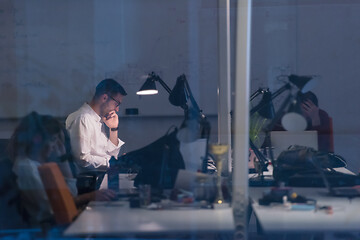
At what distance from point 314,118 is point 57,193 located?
1639 millimetres

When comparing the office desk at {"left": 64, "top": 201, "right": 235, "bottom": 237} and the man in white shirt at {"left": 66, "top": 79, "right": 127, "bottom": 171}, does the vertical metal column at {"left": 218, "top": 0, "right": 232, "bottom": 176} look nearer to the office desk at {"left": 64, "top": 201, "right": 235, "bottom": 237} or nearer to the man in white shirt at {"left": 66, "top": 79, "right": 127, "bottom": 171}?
the office desk at {"left": 64, "top": 201, "right": 235, "bottom": 237}

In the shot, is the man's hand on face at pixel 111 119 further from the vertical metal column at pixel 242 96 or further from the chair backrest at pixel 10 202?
the vertical metal column at pixel 242 96

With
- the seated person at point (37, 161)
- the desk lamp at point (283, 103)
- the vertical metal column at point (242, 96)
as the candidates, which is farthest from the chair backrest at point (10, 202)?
the desk lamp at point (283, 103)

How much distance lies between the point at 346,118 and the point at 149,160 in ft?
8.98

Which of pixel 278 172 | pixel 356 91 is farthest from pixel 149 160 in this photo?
pixel 356 91

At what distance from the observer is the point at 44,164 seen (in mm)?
2332

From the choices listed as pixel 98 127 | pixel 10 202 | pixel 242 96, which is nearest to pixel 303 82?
pixel 242 96

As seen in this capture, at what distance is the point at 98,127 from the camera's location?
3869 mm

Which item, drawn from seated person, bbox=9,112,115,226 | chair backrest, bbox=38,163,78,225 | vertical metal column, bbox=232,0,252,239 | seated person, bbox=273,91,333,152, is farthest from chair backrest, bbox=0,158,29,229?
seated person, bbox=273,91,333,152

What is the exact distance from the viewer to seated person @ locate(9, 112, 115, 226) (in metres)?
2.31

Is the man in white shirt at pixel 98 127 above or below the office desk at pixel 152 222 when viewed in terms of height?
above

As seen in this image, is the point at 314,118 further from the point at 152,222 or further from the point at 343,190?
the point at 152,222

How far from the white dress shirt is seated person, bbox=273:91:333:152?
4.23ft

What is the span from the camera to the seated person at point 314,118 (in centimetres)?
242
